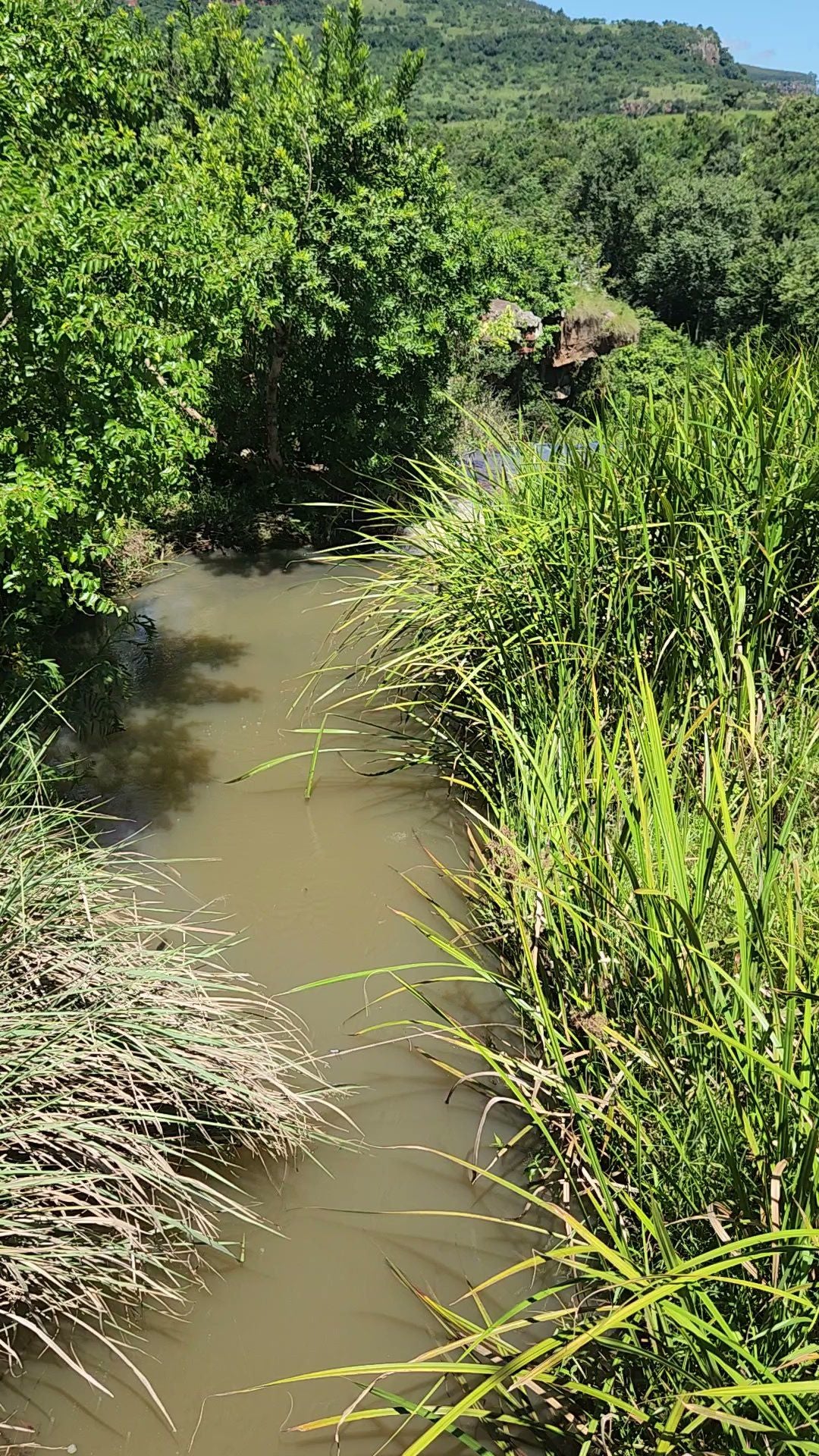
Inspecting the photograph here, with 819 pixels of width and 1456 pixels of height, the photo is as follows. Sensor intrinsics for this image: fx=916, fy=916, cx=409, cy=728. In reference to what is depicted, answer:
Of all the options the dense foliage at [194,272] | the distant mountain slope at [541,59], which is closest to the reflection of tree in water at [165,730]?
the dense foliage at [194,272]

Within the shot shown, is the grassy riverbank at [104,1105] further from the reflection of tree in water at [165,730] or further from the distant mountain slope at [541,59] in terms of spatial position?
the distant mountain slope at [541,59]

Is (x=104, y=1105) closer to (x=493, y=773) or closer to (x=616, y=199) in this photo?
(x=493, y=773)

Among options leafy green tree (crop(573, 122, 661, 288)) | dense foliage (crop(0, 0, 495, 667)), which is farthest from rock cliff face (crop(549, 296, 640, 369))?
leafy green tree (crop(573, 122, 661, 288))

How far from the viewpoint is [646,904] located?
7.00 feet

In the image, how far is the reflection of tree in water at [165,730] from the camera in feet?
13.9

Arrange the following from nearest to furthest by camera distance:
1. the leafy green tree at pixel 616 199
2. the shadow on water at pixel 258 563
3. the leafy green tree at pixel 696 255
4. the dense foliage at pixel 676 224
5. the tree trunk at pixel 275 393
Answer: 1. the tree trunk at pixel 275 393
2. the shadow on water at pixel 258 563
3. the dense foliage at pixel 676 224
4. the leafy green tree at pixel 696 255
5. the leafy green tree at pixel 616 199

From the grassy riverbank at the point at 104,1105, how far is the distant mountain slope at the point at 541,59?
200ft

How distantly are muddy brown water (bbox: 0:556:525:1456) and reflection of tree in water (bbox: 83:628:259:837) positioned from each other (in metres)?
0.01

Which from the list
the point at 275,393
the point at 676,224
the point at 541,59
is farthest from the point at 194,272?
the point at 541,59

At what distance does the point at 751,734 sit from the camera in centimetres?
261

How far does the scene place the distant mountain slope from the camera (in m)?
71.1

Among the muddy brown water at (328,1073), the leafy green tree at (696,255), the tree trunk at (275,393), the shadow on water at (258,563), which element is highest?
the leafy green tree at (696,255)

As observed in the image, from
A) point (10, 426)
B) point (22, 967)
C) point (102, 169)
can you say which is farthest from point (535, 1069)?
point (102, 169)

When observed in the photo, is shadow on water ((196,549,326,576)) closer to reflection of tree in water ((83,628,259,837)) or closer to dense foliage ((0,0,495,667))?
dense foliage ((0,0,495,667))
